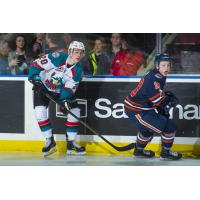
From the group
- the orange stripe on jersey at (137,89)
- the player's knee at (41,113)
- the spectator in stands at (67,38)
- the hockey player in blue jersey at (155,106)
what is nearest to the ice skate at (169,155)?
the hockey player in blue jersey at (155,106)

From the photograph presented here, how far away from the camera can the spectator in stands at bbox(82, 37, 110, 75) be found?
8427 mm

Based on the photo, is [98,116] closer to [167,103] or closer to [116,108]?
[116,108]

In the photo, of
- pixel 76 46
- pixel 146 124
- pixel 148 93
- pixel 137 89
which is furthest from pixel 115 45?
pixel 146 124

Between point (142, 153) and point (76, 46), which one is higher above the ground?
point (76, 46)

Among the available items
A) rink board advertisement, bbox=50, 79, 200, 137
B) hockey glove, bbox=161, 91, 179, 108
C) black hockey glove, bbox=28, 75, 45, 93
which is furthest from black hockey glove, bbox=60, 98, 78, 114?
hockey glove, bbox=161, 91, 179, 108

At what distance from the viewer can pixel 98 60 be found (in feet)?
27.8

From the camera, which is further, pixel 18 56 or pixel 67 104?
pixel 18 56

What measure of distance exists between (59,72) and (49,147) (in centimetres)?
89

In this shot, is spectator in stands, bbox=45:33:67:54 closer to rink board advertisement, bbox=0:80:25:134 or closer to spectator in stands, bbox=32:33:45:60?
spectator in stands, bbox=32:33:45:60

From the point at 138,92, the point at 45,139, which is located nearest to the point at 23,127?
the point at 45,139

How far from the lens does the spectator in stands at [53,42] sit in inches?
334

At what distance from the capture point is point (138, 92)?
8070 mm

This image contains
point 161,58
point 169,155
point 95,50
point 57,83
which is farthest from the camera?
point 95,50

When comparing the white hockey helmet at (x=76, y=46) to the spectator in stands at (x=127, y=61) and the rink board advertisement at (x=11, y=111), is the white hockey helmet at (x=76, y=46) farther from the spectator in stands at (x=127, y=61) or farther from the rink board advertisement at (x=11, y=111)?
the rink board advertisement at (x=11, y=111)
